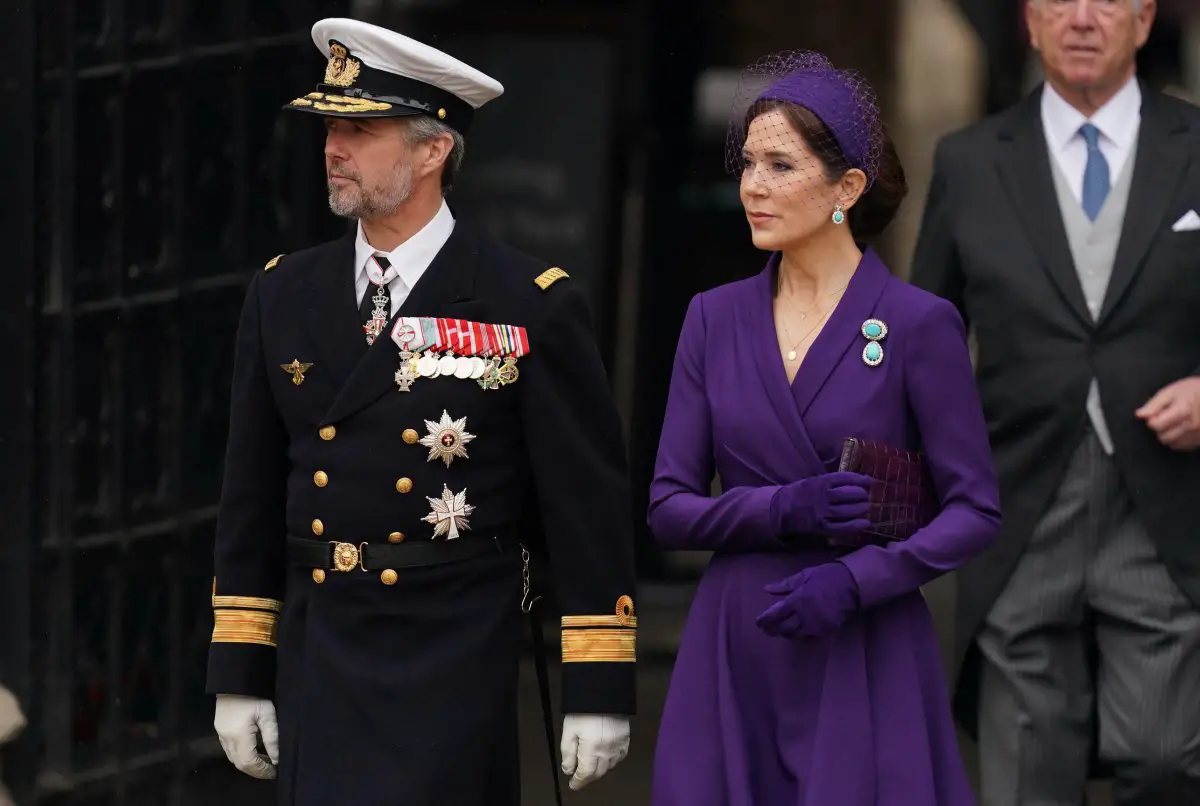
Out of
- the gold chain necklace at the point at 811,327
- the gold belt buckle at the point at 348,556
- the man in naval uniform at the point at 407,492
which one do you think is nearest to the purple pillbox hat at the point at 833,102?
the gold chain necklace at the point at 811,327

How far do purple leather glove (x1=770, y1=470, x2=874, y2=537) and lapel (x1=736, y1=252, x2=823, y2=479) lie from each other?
110 millimetres

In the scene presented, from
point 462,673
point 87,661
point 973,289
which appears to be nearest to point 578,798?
point 87,661

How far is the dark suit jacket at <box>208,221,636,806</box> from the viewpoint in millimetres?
5215

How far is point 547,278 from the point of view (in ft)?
17.7

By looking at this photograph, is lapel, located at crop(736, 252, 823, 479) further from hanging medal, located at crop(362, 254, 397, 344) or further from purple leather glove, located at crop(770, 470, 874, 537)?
hanging medal, located at crop(362, 254, 397, 344)

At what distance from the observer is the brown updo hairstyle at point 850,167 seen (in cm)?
504

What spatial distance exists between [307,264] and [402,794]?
1056mm

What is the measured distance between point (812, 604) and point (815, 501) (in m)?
0.19

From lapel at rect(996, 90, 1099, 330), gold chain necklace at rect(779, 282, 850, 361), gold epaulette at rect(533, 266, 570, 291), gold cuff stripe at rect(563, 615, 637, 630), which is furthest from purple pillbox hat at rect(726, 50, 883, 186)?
lapel at rect(996, 90, 1099, 330)

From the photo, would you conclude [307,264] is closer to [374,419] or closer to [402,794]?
[374,419]

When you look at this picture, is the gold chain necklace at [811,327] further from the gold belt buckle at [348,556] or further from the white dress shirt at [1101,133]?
the white dress shirt at [1101,133]

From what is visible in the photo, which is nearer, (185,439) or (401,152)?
(401,152)

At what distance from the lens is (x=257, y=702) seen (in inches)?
214

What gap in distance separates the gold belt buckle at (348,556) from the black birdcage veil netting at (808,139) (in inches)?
39.4
